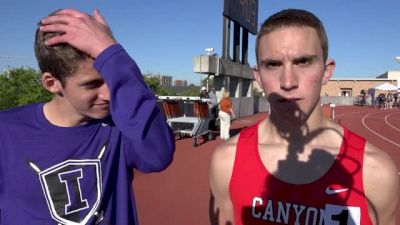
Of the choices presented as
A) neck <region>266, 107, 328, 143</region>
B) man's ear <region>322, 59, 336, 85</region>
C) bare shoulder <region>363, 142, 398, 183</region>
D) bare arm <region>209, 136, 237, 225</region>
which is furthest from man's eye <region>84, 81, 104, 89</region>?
bare shoulder <region>363, 142, 398, 183</region>

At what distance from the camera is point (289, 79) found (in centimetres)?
157

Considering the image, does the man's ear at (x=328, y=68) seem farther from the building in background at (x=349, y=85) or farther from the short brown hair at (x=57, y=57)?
the building in background at (x=349, y=85)

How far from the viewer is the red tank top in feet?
5.14

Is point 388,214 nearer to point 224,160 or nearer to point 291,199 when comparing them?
point 291,199

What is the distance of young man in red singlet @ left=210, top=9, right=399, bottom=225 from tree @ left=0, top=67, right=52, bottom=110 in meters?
8.60

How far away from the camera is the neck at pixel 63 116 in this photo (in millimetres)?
1709

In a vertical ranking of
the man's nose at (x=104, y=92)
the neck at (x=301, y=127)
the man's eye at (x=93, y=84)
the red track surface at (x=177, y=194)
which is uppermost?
the man's eye at (x=93, y=84)

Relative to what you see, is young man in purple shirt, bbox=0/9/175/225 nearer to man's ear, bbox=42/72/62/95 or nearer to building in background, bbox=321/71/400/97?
man's ear, bbox=42/72/62/95

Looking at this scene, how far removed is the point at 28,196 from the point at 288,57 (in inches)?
49.8

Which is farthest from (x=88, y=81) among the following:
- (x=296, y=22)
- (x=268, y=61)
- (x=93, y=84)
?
(x=296, y=22)

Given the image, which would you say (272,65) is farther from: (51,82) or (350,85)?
(350,85)

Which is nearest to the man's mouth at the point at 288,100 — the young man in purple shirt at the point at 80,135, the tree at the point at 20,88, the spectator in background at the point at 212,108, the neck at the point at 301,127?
the neck at the point at 301,127

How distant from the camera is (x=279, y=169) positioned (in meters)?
1.72

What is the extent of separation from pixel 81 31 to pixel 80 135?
59 centimetres
